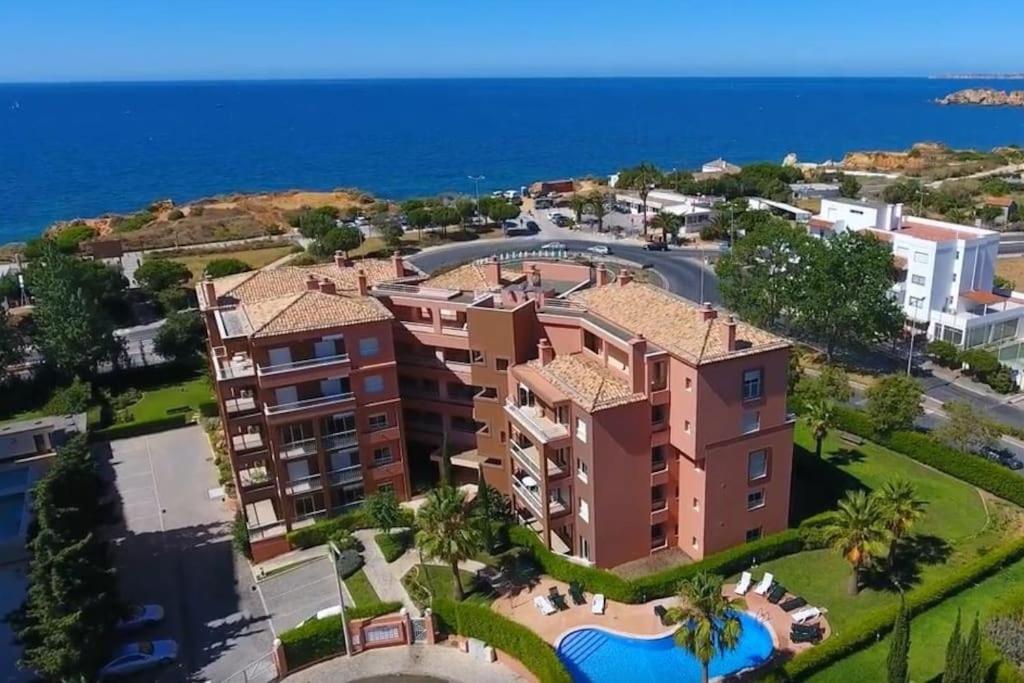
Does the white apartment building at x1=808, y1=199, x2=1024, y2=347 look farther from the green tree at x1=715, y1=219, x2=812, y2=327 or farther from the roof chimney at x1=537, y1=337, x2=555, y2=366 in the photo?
the roof chimney at x1=537, y1=337, x2=555, y2=366

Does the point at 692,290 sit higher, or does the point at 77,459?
the point at 77,459

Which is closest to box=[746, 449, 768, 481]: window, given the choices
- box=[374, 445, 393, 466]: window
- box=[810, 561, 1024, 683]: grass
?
box=[810, 561, 1024, 683]: grass

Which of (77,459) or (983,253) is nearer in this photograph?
(77,459)

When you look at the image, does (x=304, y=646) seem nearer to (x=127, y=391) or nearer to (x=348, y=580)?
(x=348, y=580)

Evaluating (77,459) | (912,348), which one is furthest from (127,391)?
(912,348)

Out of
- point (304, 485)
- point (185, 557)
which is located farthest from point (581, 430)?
point (185, 557)

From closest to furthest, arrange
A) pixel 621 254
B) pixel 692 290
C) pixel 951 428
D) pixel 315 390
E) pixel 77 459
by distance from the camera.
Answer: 1. pixel 77 459
2. pixel 315 390
3. pixel 951 428
4. pixel 692 290
5. pixel 621 254

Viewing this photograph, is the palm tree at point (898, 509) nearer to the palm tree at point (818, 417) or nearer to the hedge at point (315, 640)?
the palm tree at point (818, 417)
